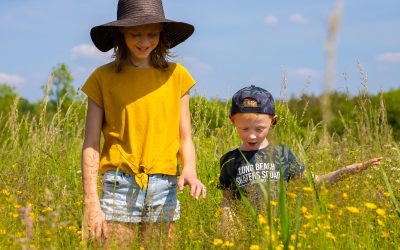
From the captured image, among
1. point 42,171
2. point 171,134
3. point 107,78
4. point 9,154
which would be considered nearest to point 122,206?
point 171,134

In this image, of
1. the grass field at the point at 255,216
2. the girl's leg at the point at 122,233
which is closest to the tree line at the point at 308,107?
the grass field at the point at 255,216

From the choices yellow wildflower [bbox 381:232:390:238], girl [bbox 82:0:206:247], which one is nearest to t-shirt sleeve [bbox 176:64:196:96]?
girl [bbox 82:0:206:247]

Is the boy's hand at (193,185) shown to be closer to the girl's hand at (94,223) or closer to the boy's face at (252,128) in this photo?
the girl's hand at (94,223)

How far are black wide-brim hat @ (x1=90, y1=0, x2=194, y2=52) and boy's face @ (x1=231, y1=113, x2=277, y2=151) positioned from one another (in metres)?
0.59

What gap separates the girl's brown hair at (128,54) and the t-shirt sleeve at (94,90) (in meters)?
0.13

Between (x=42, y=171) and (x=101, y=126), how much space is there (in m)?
1.83

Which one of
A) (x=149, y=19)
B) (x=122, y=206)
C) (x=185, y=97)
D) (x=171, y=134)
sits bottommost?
(x=122, y=206)

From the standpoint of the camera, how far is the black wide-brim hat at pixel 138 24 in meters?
3.47

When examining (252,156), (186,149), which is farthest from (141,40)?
(252,156)

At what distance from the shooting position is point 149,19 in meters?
3.47

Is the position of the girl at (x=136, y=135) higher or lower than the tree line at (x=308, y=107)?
lower

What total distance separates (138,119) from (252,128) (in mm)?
699

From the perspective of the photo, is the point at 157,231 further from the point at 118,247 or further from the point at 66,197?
the point at 66,197

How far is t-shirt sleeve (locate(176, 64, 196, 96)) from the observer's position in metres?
3.64
